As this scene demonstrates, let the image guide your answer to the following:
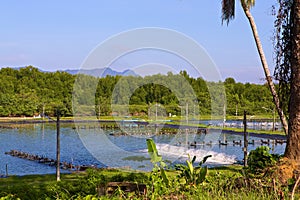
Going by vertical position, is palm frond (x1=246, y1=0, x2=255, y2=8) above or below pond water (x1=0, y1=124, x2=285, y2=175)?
above

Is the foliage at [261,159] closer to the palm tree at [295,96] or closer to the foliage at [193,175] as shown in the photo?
the palm tree at [295,96]

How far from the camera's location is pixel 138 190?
3570 mm

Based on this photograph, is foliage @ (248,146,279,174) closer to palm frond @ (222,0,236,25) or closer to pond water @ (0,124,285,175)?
palm frond @ (222,0,236,25)

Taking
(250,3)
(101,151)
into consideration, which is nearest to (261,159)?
(250,3)

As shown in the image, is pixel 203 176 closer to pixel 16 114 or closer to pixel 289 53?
pixel 289 53

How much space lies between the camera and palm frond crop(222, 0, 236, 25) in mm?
8602

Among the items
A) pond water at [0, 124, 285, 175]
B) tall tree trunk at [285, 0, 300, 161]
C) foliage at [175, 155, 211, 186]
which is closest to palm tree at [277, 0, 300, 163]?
tall tree trunk at [285, 0, 300, 161]

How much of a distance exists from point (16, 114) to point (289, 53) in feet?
163

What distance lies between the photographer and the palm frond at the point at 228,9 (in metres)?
8.60

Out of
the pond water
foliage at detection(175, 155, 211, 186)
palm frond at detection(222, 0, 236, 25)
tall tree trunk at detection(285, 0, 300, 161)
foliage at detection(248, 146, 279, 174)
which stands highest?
palm frond at detection(222, 0, 236, 25)

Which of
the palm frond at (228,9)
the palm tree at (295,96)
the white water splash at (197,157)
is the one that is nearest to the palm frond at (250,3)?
the palm frond at (228,9)

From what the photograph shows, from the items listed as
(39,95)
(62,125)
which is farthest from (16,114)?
(62,125)

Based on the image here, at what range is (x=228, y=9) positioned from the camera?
340 inches

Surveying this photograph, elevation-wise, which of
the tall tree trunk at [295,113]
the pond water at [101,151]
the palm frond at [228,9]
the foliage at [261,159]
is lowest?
the pond water at [101,151]
